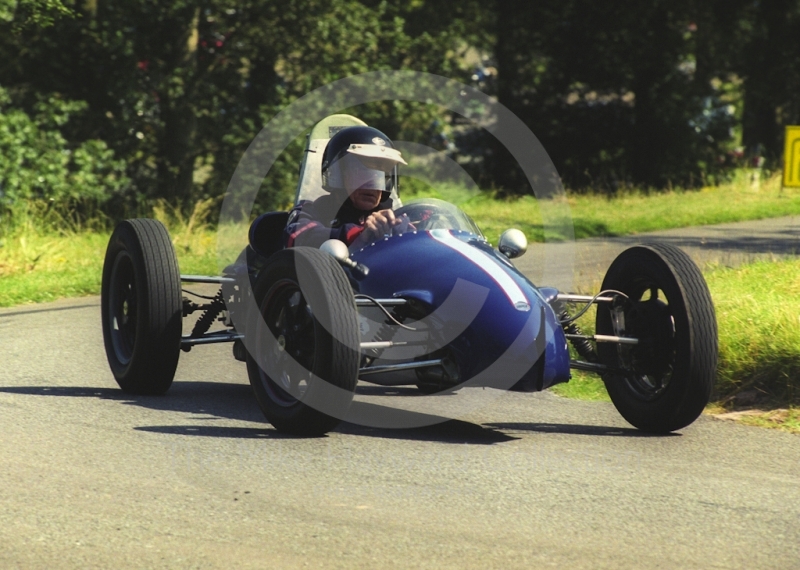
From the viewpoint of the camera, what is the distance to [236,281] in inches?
318

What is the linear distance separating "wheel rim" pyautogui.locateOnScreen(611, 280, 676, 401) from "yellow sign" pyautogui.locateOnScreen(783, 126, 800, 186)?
5.48 m

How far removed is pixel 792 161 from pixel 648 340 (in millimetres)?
5877

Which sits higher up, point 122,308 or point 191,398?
point 122,308

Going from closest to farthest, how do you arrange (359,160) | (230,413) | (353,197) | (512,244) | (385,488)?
(385,488) < (230,413) < (512,244) < (359,160) < (353,197)

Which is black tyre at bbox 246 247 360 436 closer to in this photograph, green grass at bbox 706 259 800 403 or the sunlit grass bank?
green grass at bbox 706 259 800 403

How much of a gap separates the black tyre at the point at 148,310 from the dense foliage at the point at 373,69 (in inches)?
393

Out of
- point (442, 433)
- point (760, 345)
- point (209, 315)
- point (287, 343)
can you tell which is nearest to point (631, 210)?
point (760, 345)

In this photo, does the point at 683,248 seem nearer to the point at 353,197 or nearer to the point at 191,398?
the point at 353,197

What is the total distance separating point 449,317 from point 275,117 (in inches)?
637

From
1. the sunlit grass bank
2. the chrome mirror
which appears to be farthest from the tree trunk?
the chrome mirror

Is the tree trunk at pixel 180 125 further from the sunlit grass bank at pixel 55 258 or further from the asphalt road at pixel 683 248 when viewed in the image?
the asphalt road at pixel 683 248

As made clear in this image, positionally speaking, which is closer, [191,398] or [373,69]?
[191,398]

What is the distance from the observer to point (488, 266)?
663 centimetres

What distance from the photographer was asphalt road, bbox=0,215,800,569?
4652 mm
